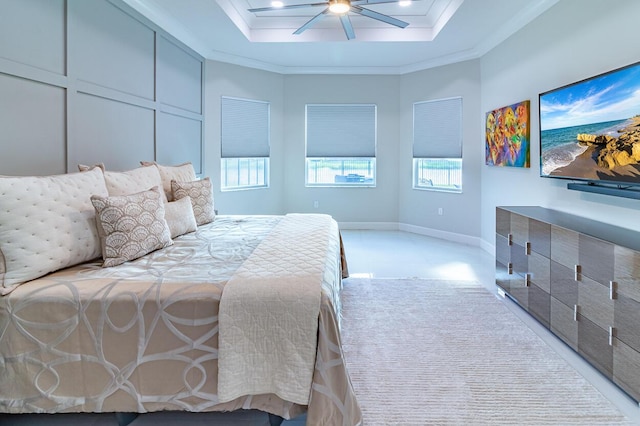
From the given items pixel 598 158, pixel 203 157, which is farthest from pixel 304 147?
pixel 598 158

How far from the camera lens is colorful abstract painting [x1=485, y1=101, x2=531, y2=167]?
163 inches

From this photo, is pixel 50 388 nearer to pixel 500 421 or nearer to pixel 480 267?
pixel 500 421

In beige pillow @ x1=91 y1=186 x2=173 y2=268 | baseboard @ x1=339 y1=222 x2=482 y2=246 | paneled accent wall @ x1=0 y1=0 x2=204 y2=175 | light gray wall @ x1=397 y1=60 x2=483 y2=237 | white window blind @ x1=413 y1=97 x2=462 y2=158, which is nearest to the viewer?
beige pillow @ x1=91 y1=186 x2=173 y2=268

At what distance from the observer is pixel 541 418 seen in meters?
1.86

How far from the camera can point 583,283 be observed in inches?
93.0

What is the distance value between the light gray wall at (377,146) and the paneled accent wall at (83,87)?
247cm

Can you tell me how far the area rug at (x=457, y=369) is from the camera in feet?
6.22

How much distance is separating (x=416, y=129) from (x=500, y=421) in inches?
211

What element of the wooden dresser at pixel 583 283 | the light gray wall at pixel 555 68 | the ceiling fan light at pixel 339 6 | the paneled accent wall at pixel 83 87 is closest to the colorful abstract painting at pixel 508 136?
the light gray wall at pixel 555 68

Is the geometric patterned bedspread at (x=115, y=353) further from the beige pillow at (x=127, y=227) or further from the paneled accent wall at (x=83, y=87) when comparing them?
the paneled accent wall at (x=83, y=87)

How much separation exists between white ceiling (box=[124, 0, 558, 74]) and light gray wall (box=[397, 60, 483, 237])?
22 cm

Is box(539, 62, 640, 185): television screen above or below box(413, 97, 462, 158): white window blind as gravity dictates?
below

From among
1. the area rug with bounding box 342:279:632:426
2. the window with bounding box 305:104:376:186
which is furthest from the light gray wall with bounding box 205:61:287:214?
the area rug with bounding box 342:279:632:426

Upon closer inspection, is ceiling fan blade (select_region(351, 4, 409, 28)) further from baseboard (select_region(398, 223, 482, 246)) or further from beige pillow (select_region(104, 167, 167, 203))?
baseboard (select_region(398, 223, 482, 246))
